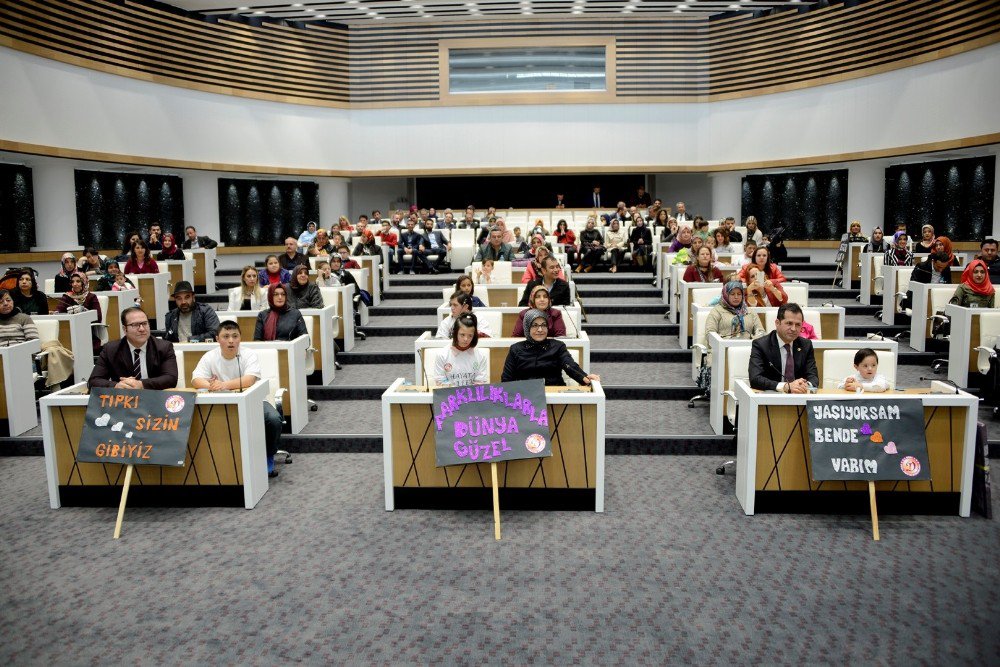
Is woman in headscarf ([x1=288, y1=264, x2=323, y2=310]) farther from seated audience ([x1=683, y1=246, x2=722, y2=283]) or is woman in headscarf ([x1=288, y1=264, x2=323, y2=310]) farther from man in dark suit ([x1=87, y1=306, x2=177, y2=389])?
seated audience ([x1=683, y1=246, x2=722, y2=283])

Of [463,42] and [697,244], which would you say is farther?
[463,42]

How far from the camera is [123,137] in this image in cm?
1287

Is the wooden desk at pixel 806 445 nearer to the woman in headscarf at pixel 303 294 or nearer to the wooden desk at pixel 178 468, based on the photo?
the wooden desk at pixel 178 468

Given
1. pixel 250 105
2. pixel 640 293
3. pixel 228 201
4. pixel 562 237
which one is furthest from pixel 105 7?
pixel 640 293

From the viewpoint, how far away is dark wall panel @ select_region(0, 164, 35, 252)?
37.4ft

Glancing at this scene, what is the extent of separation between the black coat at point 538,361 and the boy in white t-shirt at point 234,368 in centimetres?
163

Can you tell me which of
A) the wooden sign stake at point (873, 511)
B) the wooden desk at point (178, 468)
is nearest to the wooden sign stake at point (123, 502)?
the wooden desk at point (178, 468)

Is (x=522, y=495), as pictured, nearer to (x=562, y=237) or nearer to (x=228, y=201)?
A: (x=562, y=237)

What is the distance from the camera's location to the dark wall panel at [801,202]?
15203 millimetres

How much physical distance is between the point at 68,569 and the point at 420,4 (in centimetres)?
1298

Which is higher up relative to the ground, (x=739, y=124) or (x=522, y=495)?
(x=739, y=124)

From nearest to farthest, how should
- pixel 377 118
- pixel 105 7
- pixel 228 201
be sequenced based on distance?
pixel 105 7 → pixel 228 201 → pixel 377 118

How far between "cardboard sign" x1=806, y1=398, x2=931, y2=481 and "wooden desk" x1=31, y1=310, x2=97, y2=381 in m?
6.38

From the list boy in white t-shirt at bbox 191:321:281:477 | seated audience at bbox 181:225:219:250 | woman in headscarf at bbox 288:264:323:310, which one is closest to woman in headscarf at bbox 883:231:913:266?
woman in headscarf at bbox 288:264:323:310
